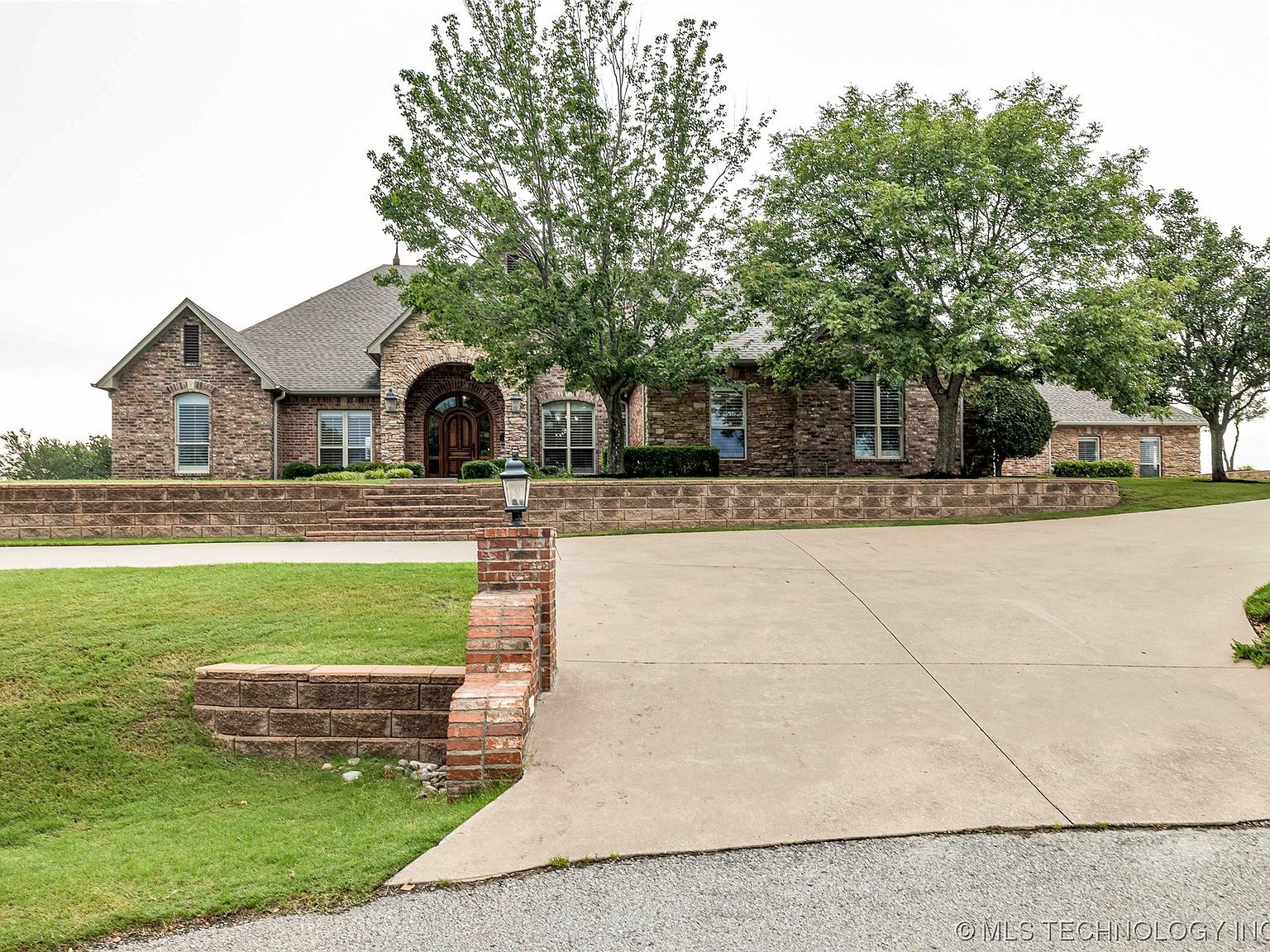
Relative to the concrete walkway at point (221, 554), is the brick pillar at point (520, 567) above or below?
above

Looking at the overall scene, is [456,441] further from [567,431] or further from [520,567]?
[520,567]

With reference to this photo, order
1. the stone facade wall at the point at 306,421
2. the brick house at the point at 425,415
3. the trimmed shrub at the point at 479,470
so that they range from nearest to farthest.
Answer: the trimmed shrub at the point at 479,470, the brick house at the point at 425,415, the stone facade wall at the point at 306,421

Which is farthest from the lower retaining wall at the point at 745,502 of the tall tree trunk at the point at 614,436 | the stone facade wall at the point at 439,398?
the stone facade wall at the point at 439,398

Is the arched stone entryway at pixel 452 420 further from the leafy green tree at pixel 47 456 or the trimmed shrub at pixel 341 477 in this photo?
the leafy green tree at pixel 47 456

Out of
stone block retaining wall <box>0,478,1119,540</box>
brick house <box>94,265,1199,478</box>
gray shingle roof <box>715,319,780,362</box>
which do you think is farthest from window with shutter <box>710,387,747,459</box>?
stone block retaining wall <box>0,478,1119,540</box>

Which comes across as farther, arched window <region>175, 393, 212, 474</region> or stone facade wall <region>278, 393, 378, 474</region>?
stone facade wall <region>278, 393, 378, 474</region>

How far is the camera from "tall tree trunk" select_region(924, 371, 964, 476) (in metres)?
17.0

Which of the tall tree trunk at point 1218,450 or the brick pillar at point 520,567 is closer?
the brick pillar at point 520,567

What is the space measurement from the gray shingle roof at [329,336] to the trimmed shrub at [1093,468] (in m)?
22.7

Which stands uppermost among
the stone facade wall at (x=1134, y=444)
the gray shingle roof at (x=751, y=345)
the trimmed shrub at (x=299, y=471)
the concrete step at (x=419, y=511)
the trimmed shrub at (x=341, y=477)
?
the gray shingle roof at (x=751, y=345)

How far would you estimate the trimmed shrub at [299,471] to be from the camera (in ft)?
66.9

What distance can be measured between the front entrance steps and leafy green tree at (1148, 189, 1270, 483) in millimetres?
18679

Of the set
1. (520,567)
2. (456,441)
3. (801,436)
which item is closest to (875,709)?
(520,567)

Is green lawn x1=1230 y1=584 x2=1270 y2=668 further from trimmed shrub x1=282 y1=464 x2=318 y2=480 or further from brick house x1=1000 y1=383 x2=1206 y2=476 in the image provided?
brick house x1=1000 y1=383 x2=1206 y2=476
